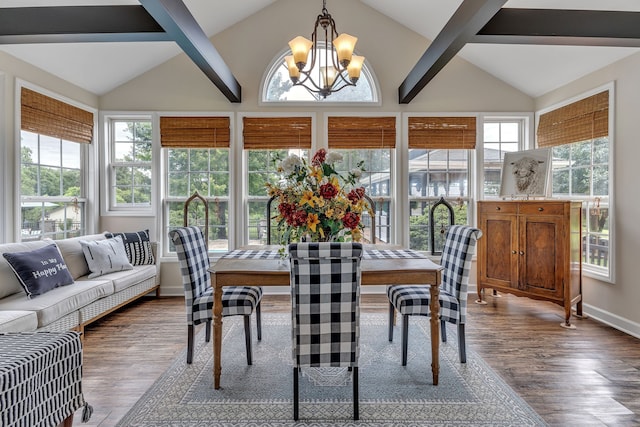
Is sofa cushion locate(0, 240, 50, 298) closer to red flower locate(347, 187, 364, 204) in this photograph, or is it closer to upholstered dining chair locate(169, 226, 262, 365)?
upholstered dining chair locate(169, 226, 262, 365)

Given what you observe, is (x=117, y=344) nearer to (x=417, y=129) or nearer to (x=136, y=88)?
(x=136, y=88)

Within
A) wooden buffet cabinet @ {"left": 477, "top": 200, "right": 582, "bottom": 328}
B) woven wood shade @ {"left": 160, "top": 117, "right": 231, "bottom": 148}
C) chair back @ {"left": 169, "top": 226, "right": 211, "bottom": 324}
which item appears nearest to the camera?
chair back @ {"left": 169, "top": 226, "right": 211, "bottom": 324}

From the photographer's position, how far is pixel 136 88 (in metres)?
4.24

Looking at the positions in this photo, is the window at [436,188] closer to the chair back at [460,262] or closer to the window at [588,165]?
the window at [588,165]

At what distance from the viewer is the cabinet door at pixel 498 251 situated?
A: 3.67 m

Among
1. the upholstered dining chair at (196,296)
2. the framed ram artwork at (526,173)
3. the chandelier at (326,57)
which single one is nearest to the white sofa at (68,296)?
the upholstered dining chair at (196,296)

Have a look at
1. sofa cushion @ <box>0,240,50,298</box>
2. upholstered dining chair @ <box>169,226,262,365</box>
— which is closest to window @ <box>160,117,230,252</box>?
sofa cushion @ <box>0,240,50,298</box>

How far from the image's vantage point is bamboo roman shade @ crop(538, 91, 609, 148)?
11.0ft

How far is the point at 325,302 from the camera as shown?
1.80 m

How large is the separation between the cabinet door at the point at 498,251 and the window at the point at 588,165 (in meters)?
0.72

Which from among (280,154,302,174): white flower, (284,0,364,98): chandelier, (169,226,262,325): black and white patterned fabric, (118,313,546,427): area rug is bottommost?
(118,313,546,427): area rug

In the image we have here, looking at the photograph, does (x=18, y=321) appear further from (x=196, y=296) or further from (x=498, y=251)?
(x=498, y=251)

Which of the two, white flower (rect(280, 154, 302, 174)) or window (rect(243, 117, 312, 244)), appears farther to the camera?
window (rect(243, 117, 312, 244))

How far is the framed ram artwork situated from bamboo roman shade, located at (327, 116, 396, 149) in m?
1.46
